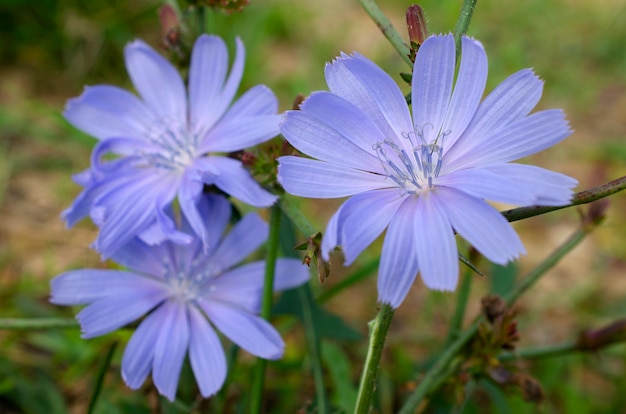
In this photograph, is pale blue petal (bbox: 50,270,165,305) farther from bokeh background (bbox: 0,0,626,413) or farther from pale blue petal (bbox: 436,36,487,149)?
pale blue petal (bbox: 436,36,487,149)

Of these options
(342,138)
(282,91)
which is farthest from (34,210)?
(342,138)

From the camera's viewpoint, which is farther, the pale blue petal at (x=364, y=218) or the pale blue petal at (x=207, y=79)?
the pale blue petal at (x=207, y=79)

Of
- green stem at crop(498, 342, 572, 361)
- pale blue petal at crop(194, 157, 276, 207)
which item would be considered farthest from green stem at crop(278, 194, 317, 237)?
green stem at crop(498, 342, 572, 361)

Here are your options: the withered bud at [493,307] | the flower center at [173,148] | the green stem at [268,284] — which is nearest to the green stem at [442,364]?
the withered bud at [493,307]

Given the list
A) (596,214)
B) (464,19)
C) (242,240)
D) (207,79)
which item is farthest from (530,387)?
(207,79)

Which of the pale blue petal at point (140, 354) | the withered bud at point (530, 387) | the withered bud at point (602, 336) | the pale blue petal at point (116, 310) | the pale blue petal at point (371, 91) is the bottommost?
the pale blue petal at point (140, 354)

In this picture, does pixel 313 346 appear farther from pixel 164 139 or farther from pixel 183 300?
pixel 164 139

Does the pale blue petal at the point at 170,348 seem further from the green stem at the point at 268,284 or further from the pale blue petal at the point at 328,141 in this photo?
the pale blue petal at the point at 328,141
